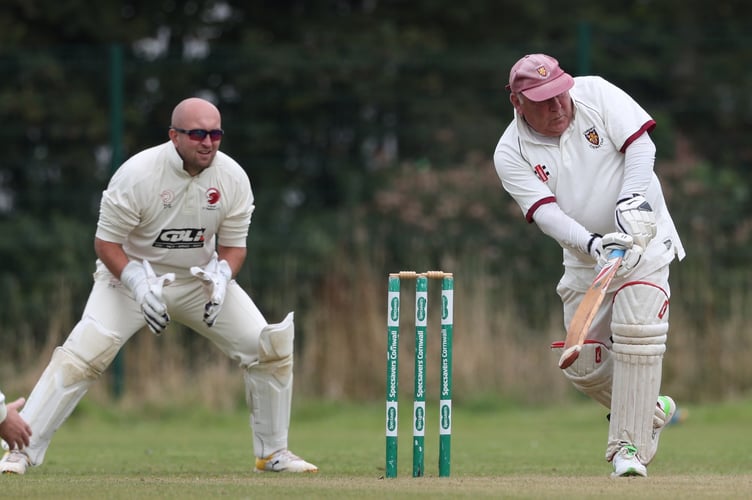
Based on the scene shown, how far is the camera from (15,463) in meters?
7.31

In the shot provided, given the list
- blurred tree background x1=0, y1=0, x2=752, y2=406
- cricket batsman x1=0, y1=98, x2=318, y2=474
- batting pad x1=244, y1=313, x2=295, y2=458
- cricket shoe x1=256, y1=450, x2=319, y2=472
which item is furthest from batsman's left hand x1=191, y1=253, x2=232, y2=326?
blurred tree background x1=0, y1=0, x2=752, y2=406

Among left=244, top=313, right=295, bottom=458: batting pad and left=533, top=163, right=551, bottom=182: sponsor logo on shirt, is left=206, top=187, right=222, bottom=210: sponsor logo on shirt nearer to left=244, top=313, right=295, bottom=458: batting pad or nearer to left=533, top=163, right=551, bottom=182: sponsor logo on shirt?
left=244, top=313, right=295, bottom=458: batting pad

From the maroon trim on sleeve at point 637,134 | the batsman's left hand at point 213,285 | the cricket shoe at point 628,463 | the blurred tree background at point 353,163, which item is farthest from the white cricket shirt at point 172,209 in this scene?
the blurred tree background at point 353,163

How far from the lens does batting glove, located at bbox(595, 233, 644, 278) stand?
259 inches

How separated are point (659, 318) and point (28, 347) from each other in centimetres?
762

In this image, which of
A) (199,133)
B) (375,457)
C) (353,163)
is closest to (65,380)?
(199,133)

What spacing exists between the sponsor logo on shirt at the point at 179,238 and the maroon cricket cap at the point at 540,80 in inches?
75.4

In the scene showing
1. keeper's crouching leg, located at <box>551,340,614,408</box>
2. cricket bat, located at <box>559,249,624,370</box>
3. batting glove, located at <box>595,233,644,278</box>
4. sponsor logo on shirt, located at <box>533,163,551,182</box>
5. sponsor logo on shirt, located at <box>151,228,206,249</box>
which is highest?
sponsor logo on shirt, located at <box>533,163,551,182</box>

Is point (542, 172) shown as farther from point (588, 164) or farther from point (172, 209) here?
point (172, 209)

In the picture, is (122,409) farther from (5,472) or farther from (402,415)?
(5,472)

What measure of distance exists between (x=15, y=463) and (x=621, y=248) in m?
3.18

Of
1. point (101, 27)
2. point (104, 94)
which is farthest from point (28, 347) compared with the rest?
point (101, 27)

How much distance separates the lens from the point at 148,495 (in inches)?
237

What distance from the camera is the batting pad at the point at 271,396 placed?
768 centimetres
